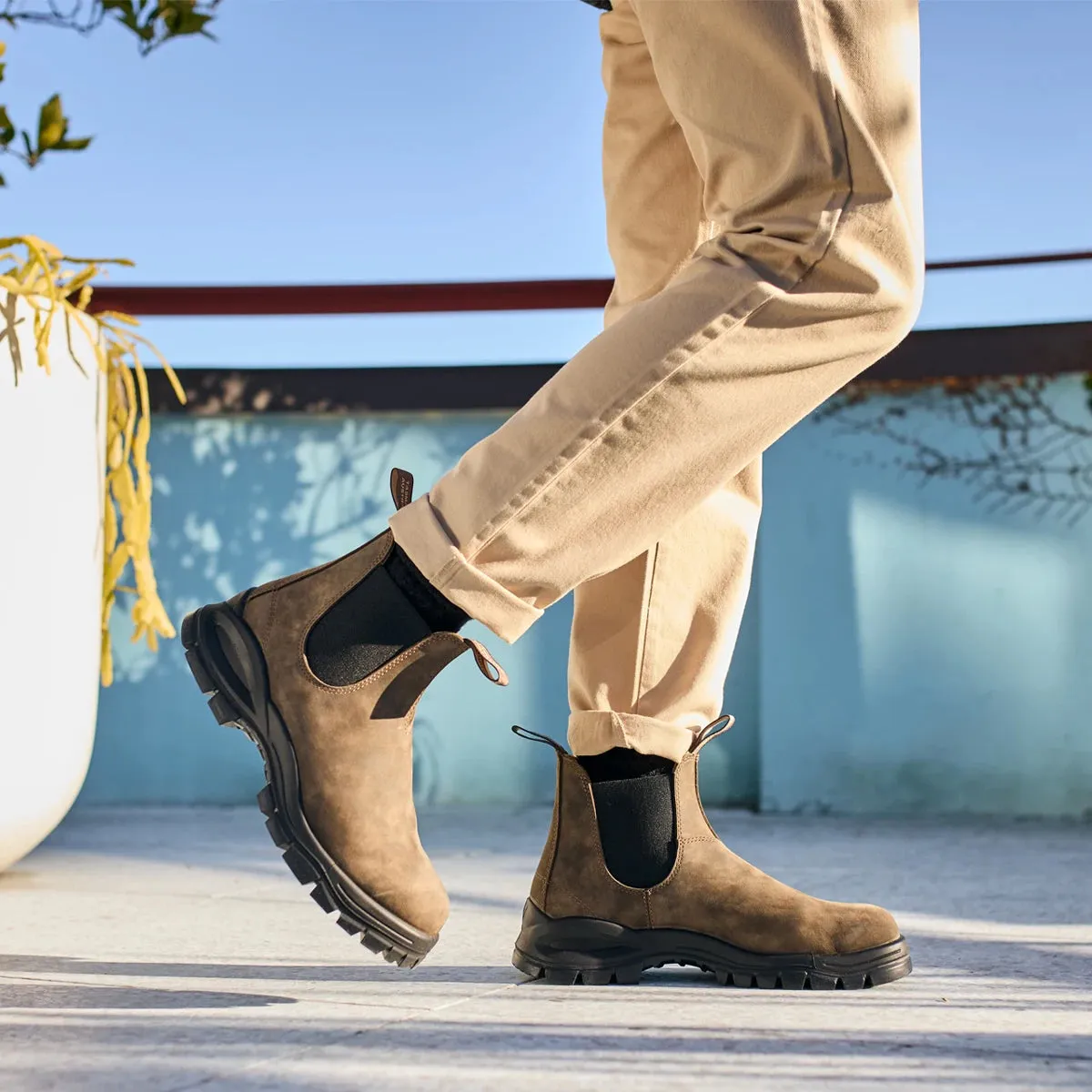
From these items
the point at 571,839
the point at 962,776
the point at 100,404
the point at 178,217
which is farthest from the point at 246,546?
the point at 178,217

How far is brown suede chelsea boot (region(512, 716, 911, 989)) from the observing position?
0.95 meters

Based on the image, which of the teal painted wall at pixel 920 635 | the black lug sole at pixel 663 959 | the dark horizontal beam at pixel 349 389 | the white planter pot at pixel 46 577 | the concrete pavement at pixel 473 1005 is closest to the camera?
the concrete pavement at pixel 473 1005

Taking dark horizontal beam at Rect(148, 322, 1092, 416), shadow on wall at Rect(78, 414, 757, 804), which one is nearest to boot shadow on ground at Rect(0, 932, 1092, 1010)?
shadow on wall at Rect(78, 414, 757, 804)

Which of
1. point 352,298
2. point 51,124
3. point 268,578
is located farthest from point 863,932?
point 352,298

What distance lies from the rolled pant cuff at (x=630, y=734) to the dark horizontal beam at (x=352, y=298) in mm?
1683

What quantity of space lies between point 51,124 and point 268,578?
1.04 m

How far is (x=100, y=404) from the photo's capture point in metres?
1.73

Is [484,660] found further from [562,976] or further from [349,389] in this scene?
[349,389]

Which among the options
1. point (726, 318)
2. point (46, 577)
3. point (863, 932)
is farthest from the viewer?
point (46, 577)

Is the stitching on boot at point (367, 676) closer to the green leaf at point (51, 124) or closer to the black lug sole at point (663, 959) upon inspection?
the black lug sole at point (663, 959)

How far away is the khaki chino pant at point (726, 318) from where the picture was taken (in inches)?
30.9

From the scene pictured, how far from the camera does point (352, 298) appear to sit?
8.85 ft

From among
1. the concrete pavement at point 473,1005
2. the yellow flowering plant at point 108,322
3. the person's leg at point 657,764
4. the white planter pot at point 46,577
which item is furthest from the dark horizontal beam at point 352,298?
the person's leg at point 657,764

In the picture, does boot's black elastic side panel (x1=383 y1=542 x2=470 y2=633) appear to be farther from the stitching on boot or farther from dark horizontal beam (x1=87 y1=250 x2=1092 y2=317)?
dark horizontal beam (x1=87 y1=250 x2=1092 y2=317)
